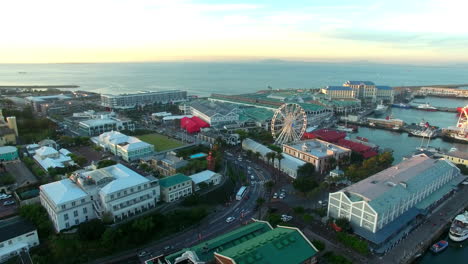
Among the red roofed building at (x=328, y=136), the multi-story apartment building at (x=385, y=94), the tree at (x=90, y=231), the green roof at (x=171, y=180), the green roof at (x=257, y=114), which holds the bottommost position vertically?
the tree at (x=90, y=231)

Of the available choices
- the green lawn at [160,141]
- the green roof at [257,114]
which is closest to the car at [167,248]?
the green lawn at [160,141]

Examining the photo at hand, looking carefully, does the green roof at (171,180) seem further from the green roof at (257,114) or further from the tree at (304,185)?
the green roof at (257,114)

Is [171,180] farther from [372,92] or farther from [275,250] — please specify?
[372,92]

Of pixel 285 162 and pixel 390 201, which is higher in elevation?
pixel 390 201

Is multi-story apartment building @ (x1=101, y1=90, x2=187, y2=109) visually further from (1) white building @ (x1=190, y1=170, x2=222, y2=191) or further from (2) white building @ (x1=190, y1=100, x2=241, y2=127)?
(1) white building @ (x1=190, y1=170, x2=222, y2=191)

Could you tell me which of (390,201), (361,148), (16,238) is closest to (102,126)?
(16,238)

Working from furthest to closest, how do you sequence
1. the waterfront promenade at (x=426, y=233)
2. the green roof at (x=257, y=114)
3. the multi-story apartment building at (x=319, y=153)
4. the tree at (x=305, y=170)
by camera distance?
the green roof at (x=257, y=114), the multi-story apartment building at (x=319, y=153), the tree at (x=305, y=170), the waterfront promenade at (x=426, y=233)
